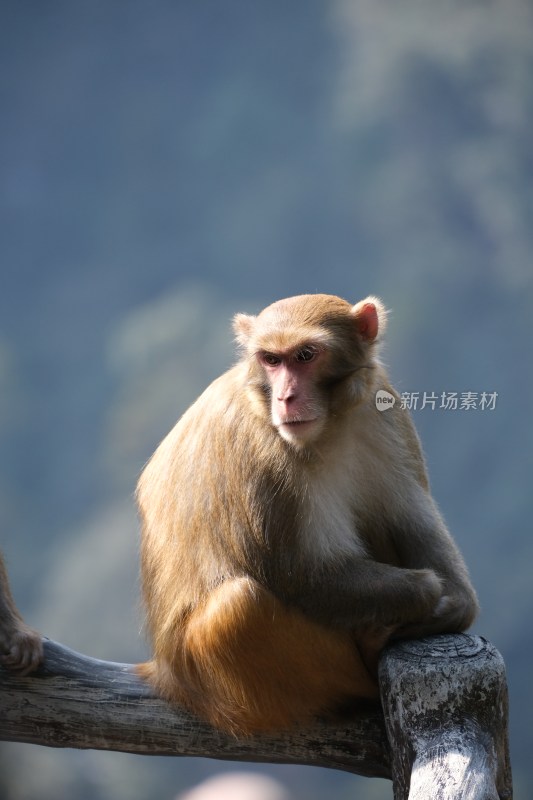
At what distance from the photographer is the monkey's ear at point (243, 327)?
3288 mm

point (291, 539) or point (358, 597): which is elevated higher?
point (291, 539)

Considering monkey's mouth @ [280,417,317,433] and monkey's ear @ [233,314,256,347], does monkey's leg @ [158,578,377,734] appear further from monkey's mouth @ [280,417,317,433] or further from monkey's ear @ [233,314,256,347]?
monkey's ear @ [233,314,256,347]

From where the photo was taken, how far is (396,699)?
2.94m

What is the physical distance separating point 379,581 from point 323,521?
0.83ft

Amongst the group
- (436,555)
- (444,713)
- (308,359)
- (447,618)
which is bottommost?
(444,713)

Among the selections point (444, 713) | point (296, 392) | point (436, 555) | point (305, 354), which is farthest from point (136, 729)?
point (305, 354)

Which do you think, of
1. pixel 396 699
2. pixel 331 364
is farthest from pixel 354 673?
pixel 331 364

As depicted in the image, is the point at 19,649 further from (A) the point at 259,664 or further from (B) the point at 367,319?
(B) the point at 367,319

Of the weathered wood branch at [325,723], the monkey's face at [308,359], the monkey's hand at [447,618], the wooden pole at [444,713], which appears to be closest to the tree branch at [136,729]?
the weathered wood branch at [325,723]

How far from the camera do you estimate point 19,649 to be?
128 inches

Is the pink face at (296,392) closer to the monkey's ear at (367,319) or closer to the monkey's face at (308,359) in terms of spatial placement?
the monkey's face at (308,359)

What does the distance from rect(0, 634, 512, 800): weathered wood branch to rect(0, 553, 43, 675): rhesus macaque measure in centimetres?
4

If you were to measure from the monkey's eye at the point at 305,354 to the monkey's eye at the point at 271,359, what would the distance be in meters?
0.06

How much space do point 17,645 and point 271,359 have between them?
1.26 m
